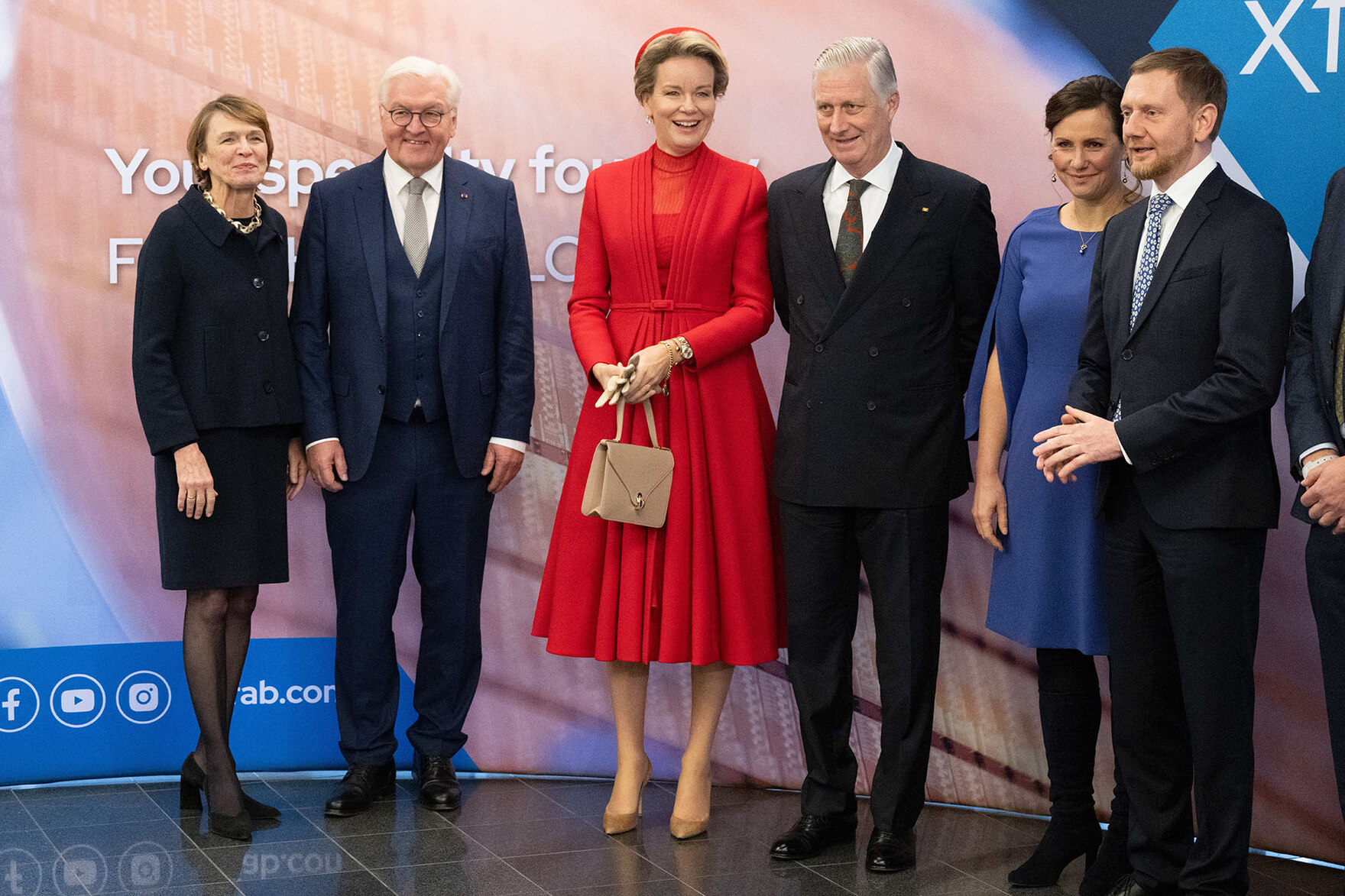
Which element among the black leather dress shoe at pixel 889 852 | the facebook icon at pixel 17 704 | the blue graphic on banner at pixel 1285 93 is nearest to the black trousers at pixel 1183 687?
the black leather dress shoe at pixel 889 852

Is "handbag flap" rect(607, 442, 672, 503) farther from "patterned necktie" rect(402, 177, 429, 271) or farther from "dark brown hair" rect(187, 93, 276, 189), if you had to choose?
"dark brown hair" rect(187, 93, 276, 189)

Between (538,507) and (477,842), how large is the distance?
44.8 inches

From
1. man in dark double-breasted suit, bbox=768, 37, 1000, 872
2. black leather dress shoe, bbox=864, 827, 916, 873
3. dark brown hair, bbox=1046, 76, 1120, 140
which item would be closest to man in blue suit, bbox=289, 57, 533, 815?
man in dark double-breasted suit, bbox=768, 37, 1000, 872

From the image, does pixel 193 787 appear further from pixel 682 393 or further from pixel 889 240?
pixel 889 240

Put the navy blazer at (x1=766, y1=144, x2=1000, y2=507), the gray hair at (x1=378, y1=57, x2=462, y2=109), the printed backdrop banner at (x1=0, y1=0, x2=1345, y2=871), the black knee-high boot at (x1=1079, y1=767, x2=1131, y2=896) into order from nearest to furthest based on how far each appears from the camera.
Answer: the black knee-high boot at (x1=1079, y1=767, x2=1131, y2=896), the navy blazer at (x1=766, y1=144, x2=1000, y2=507), the gray hair at (x1=378, y1=57, x2=462, y2=109), the printed backdrop banner at (x1=0, y1=0, x2=1345, y2=871)

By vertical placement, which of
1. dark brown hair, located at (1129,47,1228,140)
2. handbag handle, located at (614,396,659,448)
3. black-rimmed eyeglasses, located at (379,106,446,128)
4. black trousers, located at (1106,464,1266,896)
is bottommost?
black trousers, located at (1106,464,1266,896)

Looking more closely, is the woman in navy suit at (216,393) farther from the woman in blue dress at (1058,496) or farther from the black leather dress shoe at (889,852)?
the woman in blue dress at (1058,496)

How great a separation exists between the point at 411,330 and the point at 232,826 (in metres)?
1.39

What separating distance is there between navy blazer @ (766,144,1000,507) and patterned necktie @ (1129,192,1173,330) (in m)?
0.45

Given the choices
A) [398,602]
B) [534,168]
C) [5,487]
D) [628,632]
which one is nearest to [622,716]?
[628,632]

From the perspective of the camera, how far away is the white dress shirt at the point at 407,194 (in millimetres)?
3730

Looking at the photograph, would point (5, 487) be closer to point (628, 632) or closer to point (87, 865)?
point (87, 865)

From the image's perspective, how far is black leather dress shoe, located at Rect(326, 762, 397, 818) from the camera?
3.67 meters

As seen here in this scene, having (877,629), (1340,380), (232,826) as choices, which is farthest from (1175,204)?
(232,826)
